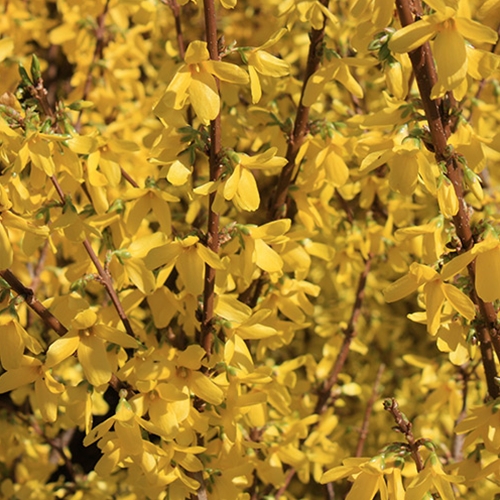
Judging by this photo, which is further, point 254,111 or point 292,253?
point 254,111

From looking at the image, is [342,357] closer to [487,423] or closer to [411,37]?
[487,423]

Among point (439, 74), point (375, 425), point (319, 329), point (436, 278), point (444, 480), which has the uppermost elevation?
point (439, 74)

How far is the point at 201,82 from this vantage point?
56.1 inches

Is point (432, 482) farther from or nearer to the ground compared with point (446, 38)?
nearer to the ground

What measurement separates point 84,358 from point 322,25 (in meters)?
0.89

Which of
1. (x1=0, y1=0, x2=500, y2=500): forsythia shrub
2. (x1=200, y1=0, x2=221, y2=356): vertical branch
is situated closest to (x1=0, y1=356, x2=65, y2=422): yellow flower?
(x1=0, y1=0, x2=500, y2=500): forsythia shrub

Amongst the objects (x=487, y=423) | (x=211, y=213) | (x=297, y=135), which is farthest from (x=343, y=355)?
(x=211, y=213)

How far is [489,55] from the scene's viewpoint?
1.33 m

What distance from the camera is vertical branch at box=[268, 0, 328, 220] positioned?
6.03 feet

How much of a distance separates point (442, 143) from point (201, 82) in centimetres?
44

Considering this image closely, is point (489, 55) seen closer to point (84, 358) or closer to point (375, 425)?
point (84, 358)

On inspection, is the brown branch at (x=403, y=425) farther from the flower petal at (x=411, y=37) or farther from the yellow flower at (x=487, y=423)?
the flower petal at (x=411, y=37)

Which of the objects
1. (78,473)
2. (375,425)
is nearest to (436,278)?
(78,473)

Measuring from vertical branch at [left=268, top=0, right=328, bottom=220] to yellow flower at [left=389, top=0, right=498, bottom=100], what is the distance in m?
0.56
